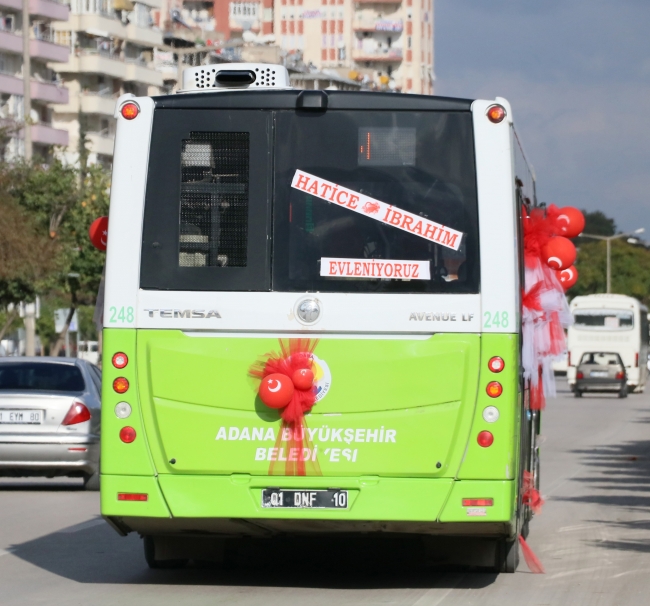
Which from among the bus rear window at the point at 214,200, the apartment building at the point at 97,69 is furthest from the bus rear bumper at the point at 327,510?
the apartment building at the point at 97,69

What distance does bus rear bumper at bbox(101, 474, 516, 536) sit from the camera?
9.38m

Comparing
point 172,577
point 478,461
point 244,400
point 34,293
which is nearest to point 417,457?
point 478,461

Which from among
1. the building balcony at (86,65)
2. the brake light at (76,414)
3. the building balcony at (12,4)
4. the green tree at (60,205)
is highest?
the building balcony at (12,4)

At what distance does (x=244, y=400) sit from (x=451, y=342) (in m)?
1.25

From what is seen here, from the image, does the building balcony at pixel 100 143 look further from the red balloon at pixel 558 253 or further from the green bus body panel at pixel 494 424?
the green bus body panel at pixel 494 424

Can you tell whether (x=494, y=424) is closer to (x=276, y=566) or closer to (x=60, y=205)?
(x=276, y=566)

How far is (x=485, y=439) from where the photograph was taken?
370 inches

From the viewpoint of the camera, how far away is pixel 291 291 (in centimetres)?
950

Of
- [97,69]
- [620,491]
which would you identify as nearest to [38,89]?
[97,69]

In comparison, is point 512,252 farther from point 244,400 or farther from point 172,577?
point 172,577

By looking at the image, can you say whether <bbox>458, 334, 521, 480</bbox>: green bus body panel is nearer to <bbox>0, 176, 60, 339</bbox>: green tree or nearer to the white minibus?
<bbox>0, 176, 60, 339</bbox>: green tree

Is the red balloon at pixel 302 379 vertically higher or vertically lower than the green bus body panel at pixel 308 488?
higher

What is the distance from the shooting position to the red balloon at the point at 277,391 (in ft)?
30.6

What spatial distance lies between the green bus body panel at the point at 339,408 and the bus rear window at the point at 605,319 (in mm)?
58777
